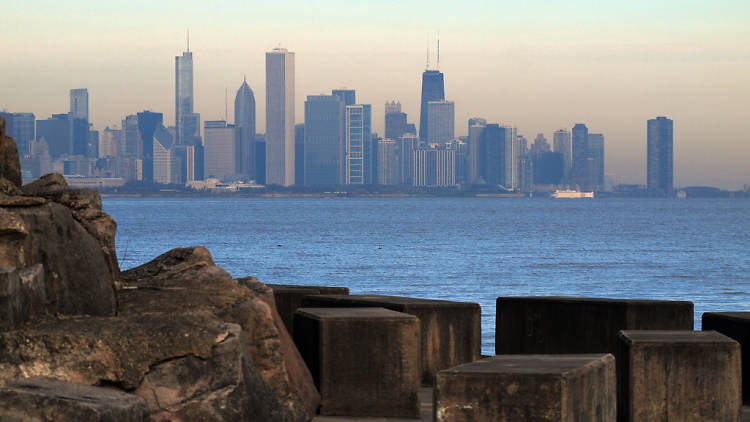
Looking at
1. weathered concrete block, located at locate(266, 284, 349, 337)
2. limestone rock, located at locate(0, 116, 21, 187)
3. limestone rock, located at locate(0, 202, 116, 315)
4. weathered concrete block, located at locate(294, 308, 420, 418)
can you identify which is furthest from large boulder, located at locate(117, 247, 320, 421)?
weathered concrete block, located at locate(266, 284, 349, 337)

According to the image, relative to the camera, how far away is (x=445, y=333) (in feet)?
30.1

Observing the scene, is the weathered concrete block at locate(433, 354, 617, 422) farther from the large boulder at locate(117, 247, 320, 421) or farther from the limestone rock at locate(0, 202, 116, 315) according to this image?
the limestone rock at locate(0, 202, 116, 315)

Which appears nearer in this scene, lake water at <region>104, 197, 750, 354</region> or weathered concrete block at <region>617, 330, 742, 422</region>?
weathered concrete block at <region>617, 330, 742, 422</region>

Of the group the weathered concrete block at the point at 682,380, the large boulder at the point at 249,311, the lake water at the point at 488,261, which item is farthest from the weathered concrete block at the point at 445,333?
the lake water at the point at 488,261

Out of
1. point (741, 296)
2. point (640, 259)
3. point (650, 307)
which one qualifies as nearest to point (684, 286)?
point (741, 296)

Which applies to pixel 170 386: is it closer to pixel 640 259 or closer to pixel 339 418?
pixel 339 418

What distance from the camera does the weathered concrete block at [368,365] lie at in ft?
25.4

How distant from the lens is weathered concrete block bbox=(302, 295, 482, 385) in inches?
358

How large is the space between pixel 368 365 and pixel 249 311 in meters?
0.90

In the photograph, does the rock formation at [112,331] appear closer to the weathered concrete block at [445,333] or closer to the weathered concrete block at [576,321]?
the weathered concrete block at [445,333]

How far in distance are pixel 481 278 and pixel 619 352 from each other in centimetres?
4507

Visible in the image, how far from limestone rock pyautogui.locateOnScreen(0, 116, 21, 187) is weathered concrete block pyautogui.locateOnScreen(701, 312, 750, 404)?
533 cm

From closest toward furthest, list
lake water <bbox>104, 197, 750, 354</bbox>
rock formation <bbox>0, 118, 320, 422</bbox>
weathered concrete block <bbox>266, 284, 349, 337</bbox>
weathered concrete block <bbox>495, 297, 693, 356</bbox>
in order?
rock formation <bbox>0, 118, 320, 422</bbox> < weathered concrete block <bbox>495, 297, 693, 356</bbox> < weathered concrete block <bbox>266, 284, 349, 337</bbox> < lake water <bbox>104, 197, 750, 354</bbox>

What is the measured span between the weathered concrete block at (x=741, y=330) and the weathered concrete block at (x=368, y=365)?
8.76 feet
